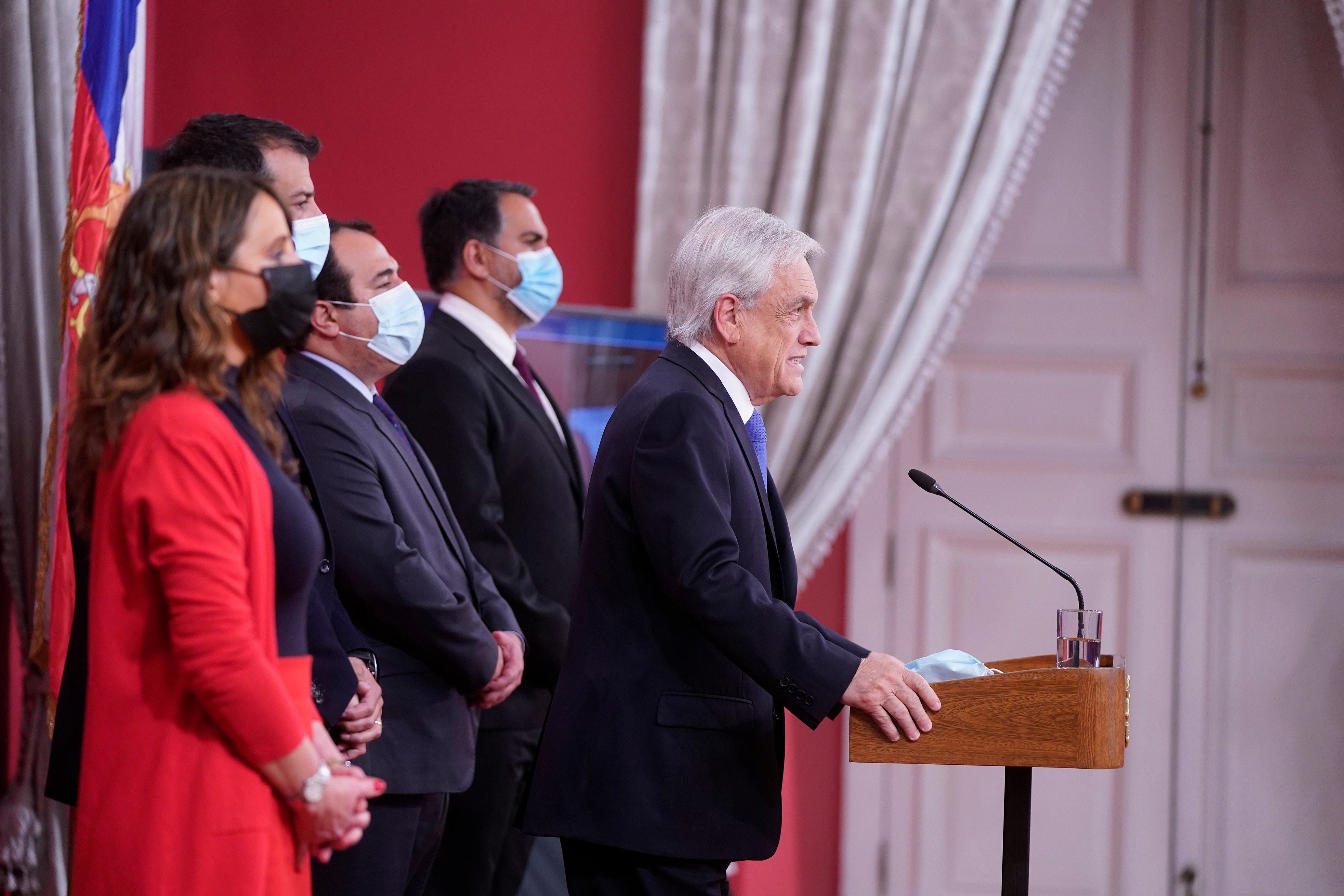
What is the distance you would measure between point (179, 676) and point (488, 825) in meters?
1.26

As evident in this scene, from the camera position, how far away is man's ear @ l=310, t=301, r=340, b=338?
2211 millimetres

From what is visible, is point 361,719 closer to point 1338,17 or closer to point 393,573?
point 393,573

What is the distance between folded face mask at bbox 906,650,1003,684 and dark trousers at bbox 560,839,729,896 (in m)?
0.39

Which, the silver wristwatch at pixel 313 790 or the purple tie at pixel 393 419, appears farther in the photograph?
the purple tie at pixel 393 419

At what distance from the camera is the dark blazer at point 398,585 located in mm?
2045

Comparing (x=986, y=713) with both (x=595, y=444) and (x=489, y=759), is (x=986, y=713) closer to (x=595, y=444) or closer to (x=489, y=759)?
(x=489, y=759)

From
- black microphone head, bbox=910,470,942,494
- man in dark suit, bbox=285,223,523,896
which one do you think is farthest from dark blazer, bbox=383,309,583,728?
black microphone head, bbox=910,470,942,494

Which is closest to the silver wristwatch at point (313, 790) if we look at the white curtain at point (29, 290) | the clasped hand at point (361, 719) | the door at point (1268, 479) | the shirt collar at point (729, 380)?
the clasped hand at point (361, 719)

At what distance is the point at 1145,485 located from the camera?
380 cm

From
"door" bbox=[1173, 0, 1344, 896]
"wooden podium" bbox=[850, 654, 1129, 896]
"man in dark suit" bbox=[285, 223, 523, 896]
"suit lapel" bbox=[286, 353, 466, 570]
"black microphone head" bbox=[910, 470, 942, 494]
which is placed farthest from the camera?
"door" bbox=[1173, 0, 1344, 896]

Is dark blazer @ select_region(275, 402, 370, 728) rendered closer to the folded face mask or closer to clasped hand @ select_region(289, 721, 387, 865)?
clasped hand @ select_region(289, 721, 387, 865)

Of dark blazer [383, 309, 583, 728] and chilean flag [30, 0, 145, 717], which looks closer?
chilean flag [30, 0, 145, 717]

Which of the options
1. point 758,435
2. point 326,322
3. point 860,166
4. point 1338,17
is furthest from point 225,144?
point 1338,17

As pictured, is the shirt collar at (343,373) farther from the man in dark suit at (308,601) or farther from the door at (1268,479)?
the door at (1268,479)
